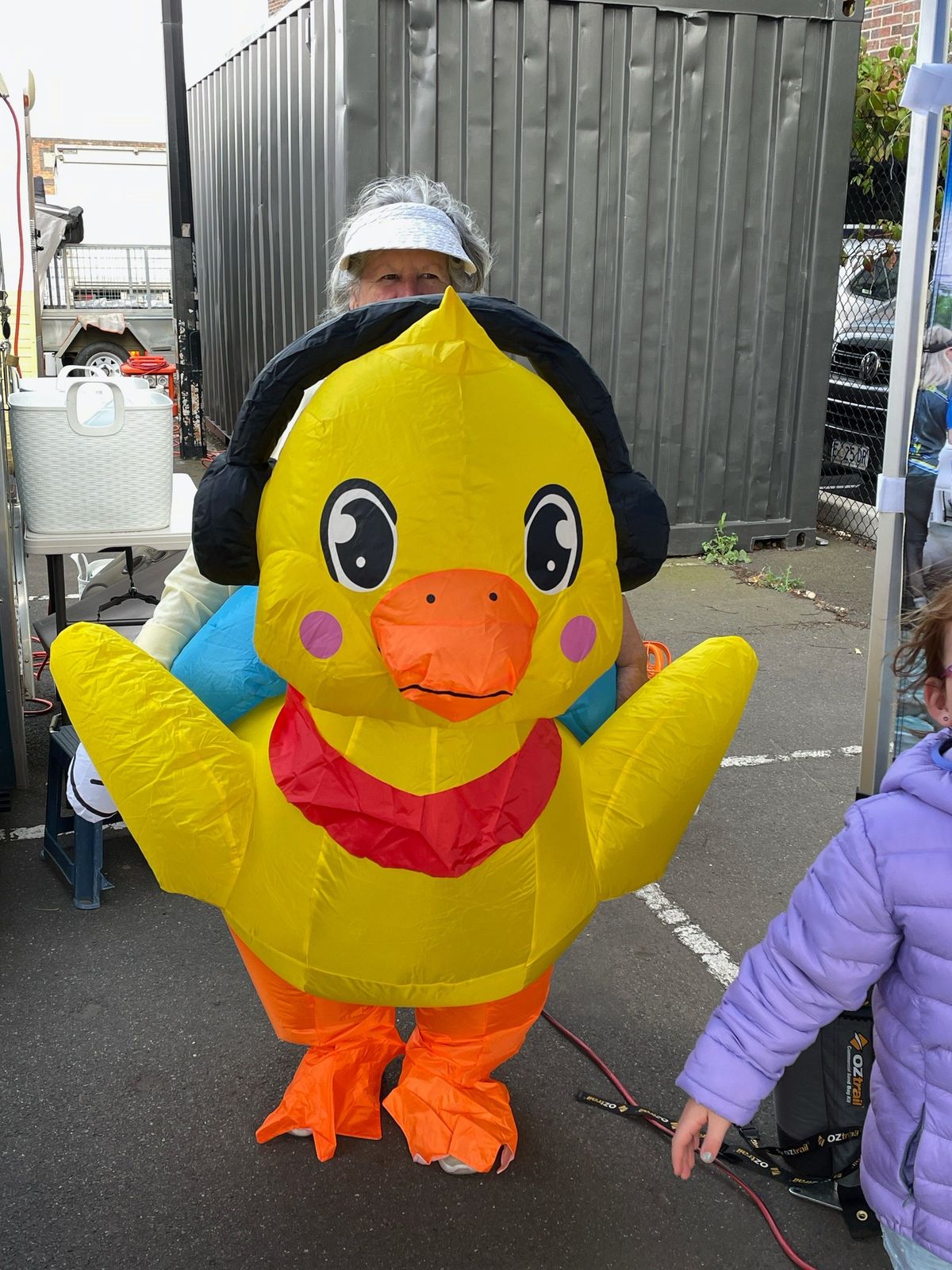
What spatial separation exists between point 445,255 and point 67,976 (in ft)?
6.92

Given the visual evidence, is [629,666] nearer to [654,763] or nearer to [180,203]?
[654,763]

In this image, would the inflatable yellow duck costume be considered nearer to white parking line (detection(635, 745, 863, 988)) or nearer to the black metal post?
white parking line (detection(635, 745, 863, 988))

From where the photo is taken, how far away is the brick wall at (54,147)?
2653 cm

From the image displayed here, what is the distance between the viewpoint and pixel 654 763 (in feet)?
6.61

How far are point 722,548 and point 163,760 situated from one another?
6131 mm

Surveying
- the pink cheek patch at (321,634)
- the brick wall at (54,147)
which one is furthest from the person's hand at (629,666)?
the brick wall at (54,147)

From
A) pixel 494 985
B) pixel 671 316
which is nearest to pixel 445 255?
pixel 494 985

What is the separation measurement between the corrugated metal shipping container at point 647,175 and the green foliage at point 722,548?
0.08m

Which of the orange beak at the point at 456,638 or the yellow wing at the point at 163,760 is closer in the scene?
the orange beak at the point at 456,638

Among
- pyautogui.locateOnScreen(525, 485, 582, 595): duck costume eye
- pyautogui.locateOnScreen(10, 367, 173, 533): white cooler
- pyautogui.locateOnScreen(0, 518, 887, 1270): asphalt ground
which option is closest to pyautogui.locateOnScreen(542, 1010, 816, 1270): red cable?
pyautogui.locateOnScreen(0, 518, 887, 1270): asphalt ground

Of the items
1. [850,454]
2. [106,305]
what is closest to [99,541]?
[850,454]

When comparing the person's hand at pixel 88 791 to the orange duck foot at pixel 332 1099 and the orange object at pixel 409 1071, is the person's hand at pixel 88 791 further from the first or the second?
the orange duck foot at pixel 332 1099

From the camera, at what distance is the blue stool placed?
336 cm

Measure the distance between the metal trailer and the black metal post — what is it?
1.49m
